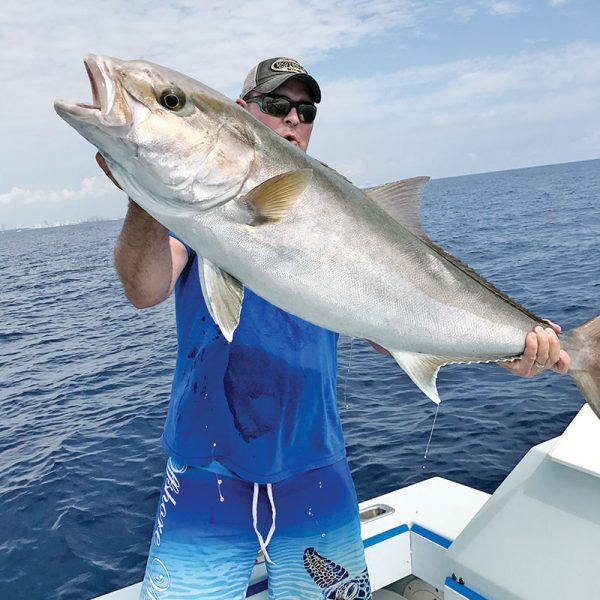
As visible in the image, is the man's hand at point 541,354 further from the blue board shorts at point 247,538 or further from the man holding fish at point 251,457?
the blue board shorts at point 247,538

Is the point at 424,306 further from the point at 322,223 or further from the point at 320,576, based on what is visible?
the point at 320,576

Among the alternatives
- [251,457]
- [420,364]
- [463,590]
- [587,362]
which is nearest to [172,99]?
[420,364]

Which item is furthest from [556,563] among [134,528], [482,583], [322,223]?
[134,528]

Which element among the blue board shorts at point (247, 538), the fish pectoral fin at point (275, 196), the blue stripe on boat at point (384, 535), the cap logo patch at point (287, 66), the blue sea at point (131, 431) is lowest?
the blue sea at point (131, 431)

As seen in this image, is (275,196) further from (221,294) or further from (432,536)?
(432,536)

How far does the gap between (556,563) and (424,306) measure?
2149 millimetres

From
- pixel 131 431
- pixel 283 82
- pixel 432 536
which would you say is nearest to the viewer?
pixel 283 82

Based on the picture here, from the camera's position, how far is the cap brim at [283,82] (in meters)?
3.77

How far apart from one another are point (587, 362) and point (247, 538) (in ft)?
7.68

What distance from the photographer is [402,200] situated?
3.29 meters

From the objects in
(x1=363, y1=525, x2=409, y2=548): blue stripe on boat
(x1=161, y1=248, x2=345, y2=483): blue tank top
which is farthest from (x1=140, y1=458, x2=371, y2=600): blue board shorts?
(x1=363, y1=525, x2=409, y2=548): blue stripe on boat

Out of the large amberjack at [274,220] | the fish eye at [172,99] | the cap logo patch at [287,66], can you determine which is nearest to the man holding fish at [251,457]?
the cap logo patch at [287,66]

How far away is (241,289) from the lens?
112 inches

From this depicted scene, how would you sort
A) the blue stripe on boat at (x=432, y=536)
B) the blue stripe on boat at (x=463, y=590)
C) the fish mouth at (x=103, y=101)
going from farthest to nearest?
1. the blue stripe on boat at (x=432, y=536)
2. the blue stripe on boat at (x=463, y=590)
3. the fish mouth at (x=103, y=101)
